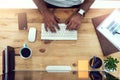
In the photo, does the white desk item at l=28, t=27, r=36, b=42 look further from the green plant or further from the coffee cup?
the green plant

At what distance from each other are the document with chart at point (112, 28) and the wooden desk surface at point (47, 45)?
0.20 feet

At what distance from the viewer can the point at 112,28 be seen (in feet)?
6.33

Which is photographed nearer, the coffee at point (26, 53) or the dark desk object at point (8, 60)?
the dark desk object at point (8, 60)

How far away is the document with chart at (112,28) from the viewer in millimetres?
1905

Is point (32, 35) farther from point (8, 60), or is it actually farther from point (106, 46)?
point (106, 46)

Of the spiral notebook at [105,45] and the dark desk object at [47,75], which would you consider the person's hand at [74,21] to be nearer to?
the spiral notebook at [105,45]

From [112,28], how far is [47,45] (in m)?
0.42

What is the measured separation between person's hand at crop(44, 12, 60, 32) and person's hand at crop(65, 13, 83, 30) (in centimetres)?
7

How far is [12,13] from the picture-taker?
1.96 meters

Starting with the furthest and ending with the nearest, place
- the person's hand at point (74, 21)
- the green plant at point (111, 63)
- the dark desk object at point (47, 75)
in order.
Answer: the person's hand at point (74, 21)
the green plant at point (111, 63)
the dark desk object at point (47, 75)

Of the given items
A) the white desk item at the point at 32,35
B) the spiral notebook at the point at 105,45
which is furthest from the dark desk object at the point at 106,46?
the white desk item at the point at 32,35

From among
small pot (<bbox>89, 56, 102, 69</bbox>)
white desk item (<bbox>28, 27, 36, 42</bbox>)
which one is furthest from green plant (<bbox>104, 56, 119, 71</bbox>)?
white desk item (<bbox>28, 27, 36, 42</bbox>)

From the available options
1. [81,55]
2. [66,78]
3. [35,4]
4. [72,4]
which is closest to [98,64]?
[81,55]

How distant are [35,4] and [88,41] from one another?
411mm
